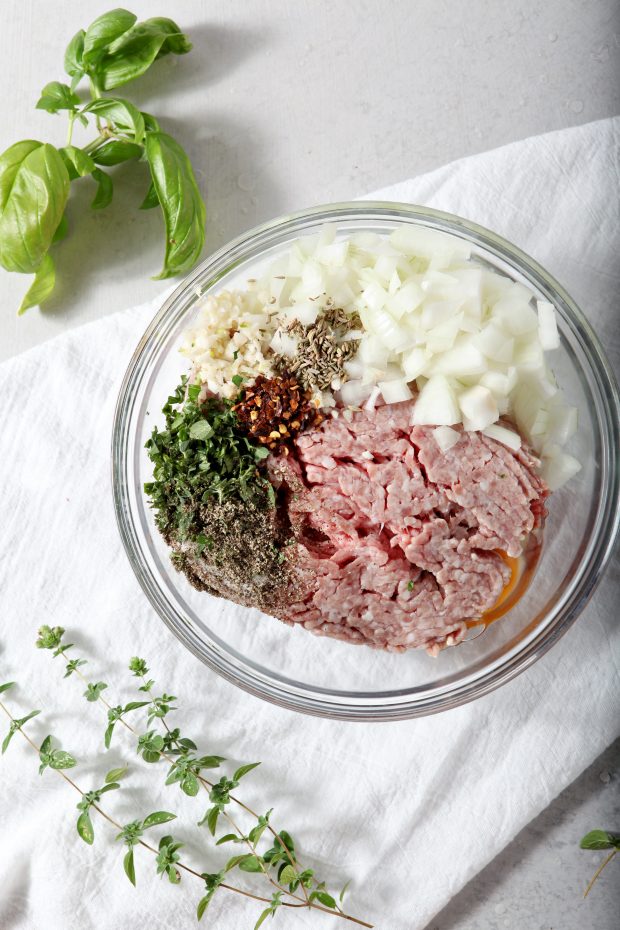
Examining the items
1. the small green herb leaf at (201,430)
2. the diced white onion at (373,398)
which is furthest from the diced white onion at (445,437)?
the small green herb leaf at (201,430)

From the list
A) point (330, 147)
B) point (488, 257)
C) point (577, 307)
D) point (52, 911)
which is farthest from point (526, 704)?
point (330, 147)

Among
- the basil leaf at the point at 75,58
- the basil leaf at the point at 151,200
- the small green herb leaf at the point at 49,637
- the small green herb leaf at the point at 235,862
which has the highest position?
the basil leaf at the point at 75,58

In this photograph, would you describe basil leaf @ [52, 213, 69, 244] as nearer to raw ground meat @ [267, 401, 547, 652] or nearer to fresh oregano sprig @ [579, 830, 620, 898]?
raw ground meat @ [267, 401, 547, 652]

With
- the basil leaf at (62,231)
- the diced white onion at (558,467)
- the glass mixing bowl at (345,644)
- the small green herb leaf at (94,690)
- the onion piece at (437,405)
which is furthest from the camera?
the basil leaf at (62,231)

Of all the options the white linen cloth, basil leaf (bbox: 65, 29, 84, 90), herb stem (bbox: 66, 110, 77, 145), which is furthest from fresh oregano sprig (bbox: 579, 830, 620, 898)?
basil leaf (bbox: 65, 29, 84, 90)

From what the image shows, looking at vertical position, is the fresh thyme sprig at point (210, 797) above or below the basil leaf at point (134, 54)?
below

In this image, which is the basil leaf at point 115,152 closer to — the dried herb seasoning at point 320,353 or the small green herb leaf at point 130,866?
the dried herb seasoning at point 320,353

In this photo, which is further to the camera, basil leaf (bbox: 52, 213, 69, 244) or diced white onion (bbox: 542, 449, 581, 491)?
basil leaf (bbox: 52, 213, 69, 244)
